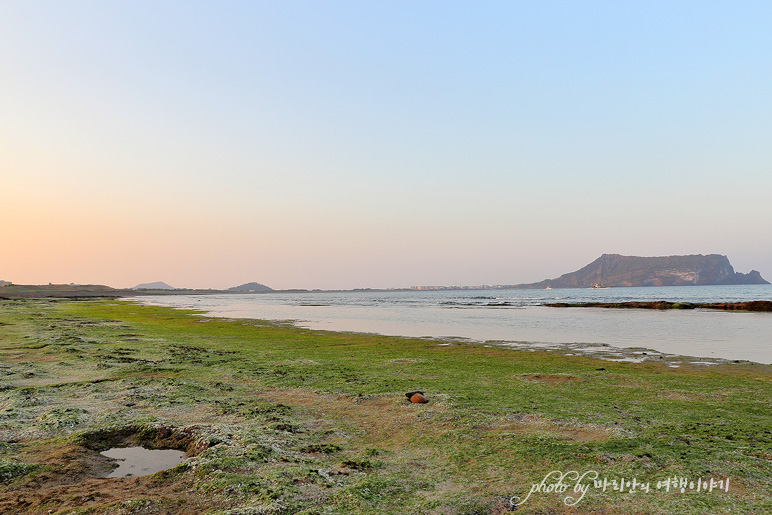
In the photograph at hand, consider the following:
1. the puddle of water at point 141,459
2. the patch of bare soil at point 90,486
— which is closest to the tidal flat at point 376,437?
the patch of bare soil at point 90,486

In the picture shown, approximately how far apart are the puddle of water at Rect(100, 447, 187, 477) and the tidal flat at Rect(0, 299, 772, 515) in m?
0.20

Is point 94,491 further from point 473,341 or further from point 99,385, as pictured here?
point 473,341

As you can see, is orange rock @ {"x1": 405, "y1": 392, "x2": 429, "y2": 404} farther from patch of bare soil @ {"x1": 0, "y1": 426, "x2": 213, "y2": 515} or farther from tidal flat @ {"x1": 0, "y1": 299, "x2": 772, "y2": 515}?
patch of bare soil @ {"x1": 0, "y1": 426, "x2": 213, "y2": 515}

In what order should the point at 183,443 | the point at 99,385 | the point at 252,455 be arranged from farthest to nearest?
the point at 99,385, the point at 183,443, the point at 252,455

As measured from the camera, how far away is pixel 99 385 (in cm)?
1126

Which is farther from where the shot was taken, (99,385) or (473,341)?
(473,341)

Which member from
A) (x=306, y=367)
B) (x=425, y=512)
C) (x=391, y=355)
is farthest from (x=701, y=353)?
(x=425, y=512)

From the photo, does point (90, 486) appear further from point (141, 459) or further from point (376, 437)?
point (376, 437)

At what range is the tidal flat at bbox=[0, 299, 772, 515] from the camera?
522 cm

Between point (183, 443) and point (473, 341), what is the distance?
1994cm

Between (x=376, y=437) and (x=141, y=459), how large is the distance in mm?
3768

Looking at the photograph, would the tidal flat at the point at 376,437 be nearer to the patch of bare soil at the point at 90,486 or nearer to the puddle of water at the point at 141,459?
the patch of bare soil at the point at 90,486

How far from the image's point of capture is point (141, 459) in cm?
680

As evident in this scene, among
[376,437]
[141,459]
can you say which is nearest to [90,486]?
[141,459]
